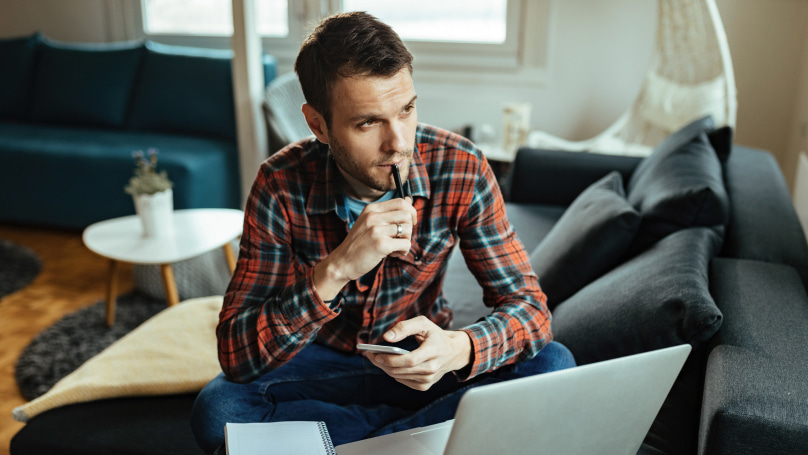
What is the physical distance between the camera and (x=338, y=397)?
1207mm

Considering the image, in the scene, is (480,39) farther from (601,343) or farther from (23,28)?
(23,28)

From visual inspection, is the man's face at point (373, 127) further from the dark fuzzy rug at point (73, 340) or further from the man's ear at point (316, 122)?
the dark fuzzy rug at point (73, 340)

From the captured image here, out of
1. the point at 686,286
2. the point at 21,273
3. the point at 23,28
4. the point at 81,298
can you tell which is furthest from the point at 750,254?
the point at 23,28

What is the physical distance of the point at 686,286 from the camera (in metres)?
1.08

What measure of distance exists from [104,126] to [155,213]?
1629 mm

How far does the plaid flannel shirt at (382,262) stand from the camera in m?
1.11

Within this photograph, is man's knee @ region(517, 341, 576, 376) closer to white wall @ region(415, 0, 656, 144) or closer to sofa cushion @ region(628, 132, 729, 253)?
sofa cushion @ region(628, 132, 729, 253)

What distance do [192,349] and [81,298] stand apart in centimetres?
119

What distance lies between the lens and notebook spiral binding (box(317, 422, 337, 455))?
3.17 feet

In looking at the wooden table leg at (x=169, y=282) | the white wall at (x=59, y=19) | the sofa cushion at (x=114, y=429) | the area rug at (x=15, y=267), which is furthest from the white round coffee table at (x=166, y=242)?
the white wall at (x=59, y=19)

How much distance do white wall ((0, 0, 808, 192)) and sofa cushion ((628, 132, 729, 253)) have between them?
150cm

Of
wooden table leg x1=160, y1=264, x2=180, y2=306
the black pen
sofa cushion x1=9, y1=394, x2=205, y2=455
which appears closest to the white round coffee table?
wooden table leg x1=160, y1=264, x2=180, y2=306

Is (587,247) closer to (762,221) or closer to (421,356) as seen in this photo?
(762,221)

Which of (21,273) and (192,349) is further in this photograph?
(21,273)
